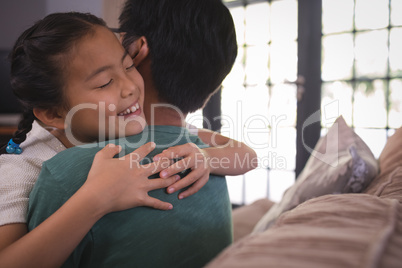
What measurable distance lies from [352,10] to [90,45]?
331cm

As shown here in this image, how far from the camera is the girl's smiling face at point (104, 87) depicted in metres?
0.89

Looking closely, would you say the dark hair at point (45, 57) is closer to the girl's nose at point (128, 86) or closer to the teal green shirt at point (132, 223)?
the girl's nose at point (128, 86)

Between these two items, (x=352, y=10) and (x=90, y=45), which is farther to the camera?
(x=352, y=10)

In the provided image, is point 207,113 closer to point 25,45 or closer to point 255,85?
point 255,85

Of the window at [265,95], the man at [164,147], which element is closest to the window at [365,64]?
the window at [265,95]

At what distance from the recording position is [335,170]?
1.21 metres

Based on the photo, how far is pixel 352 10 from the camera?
3.45m

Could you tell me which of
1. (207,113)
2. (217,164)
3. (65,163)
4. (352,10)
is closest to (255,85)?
(207,113)

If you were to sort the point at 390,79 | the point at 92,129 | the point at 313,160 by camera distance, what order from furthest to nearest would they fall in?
the point at 390,79
the point at 313,160
the point at 92,129

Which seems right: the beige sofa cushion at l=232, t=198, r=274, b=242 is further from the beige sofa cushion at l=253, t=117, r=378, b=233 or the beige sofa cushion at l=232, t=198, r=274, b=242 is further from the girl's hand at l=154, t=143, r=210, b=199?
the girl's hand at l=154, t=143, r=210, b=199

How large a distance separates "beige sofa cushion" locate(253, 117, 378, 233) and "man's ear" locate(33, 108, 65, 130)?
790 millimetres

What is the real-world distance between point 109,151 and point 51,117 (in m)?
0.50

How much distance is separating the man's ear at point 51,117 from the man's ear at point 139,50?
0.30m

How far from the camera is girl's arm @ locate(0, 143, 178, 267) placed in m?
0.59
